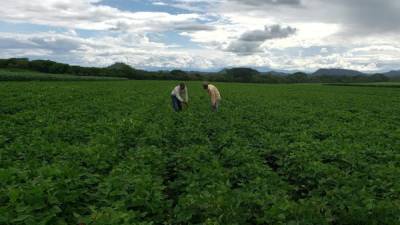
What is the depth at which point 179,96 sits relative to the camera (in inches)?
665

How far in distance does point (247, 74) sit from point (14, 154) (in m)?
131

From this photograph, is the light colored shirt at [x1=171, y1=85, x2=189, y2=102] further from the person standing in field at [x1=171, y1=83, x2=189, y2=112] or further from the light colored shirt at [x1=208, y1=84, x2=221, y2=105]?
A: the light colored shirt at [x1=208, y1=84, x2=221, y2=105]

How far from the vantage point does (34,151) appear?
294 inches

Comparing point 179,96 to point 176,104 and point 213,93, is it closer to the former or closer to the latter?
point 176,104

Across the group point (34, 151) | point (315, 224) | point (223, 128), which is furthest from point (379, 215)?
point (223, 128)

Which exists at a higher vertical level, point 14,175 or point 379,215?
point 14,175

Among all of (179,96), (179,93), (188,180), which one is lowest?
(188,180)

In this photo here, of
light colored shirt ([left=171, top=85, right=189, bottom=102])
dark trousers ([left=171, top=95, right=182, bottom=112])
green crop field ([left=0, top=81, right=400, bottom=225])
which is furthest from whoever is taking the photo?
dark trousers ([left=171, top=95, right=182, bottom=112])

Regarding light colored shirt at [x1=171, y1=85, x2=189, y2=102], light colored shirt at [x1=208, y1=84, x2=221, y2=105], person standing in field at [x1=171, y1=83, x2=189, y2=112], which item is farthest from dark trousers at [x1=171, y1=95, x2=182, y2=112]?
light colored shirt at [x1=208, y1=84, x2=221, y2=105]

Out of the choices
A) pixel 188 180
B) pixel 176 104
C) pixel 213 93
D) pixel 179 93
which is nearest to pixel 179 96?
pixel 179 93

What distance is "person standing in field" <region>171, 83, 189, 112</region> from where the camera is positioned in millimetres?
16672

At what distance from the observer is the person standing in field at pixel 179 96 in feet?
54.7

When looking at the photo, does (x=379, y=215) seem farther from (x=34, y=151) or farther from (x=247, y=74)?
(x=247, y=74)

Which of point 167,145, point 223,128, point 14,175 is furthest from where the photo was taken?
point 223,128
